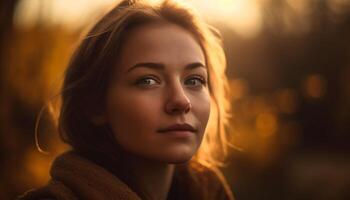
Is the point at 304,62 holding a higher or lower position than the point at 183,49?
lower

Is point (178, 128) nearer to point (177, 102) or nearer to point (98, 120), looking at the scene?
point (177, 102)

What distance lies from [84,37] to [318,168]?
19.4 ft

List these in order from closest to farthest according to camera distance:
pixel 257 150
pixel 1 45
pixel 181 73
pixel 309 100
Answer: pixel 181 73
pixel 1 45
pixel 257 150
pixel 309 100

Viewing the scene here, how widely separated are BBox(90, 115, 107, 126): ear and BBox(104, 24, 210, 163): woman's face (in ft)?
0.04

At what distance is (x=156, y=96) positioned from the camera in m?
1.86

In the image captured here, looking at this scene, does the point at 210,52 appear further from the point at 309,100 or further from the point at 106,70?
the point at 309,100

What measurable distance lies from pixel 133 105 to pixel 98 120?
21cm

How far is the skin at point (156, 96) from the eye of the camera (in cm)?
183

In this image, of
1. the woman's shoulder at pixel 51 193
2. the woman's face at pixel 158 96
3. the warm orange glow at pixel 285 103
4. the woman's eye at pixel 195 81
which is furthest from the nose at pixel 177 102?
the warm orange glow at pixel 285 103

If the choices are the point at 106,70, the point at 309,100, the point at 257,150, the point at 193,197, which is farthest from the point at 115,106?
the point at 309,100

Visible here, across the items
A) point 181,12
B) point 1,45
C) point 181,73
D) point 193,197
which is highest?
point 181,12

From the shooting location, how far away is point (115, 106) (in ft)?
6.30

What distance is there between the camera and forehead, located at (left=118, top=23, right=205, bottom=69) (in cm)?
189

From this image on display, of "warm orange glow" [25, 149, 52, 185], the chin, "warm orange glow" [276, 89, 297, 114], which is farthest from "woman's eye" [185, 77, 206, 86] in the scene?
"warm orange glow" [276, 89, 297, 114]
